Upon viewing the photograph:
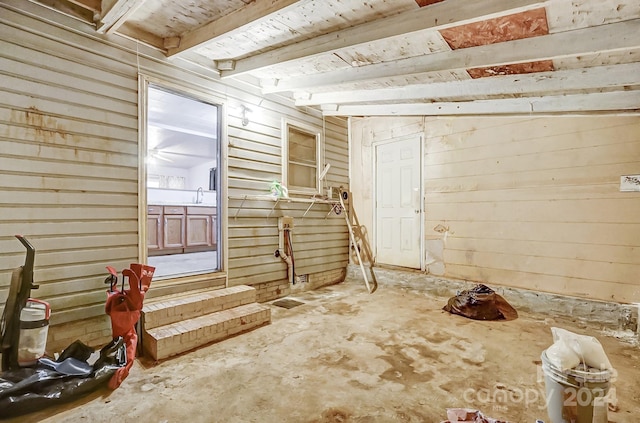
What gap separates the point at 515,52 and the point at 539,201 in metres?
2.09

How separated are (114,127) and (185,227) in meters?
4.23

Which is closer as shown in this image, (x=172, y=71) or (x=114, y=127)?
(x=114, y=127)

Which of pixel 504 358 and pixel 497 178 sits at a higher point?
pixel 497 178

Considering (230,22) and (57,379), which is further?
(230,22)

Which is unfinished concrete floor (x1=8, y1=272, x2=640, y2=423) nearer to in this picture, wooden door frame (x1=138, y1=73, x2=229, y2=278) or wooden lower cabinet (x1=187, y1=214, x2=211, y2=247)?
wooden door frame (x1=138, y1=73, x2=229, y2=278)

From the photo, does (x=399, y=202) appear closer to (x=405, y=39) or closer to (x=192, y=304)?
(x=405, y=39)

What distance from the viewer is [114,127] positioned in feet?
9.49

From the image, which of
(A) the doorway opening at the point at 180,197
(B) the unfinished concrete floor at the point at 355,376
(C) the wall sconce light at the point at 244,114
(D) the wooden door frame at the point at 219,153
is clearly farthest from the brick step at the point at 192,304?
(C) the wall sconce light at the point at 244,114

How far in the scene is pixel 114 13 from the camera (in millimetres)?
2494

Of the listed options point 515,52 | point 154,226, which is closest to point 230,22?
point 515,52

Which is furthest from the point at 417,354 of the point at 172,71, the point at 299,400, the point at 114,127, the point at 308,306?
the point at 172,71

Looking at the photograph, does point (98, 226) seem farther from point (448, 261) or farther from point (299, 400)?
point (448, 261)

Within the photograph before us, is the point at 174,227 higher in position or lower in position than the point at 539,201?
lower

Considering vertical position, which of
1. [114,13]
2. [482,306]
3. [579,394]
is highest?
[114,13]
